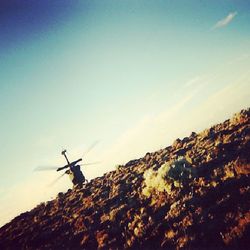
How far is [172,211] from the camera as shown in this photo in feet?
46.5

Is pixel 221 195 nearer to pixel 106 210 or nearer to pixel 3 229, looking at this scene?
pixel 106 210

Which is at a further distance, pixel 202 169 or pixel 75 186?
pixel 75 186

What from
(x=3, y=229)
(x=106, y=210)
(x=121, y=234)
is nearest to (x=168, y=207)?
(x=121, y=234)

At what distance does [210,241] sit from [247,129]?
46.6ft

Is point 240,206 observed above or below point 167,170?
below

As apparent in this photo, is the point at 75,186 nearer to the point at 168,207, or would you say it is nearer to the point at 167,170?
the point at 167,170

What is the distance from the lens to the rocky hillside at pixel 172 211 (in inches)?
440

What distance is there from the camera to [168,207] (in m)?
15.2

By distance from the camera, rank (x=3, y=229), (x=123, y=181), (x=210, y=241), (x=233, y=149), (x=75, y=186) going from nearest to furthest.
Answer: (x=210, y=241) < (x=233, y=149) < (x=123, y=181) < (x=3, y=229) < (x=75, y=186)

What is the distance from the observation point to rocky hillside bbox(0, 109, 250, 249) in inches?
440

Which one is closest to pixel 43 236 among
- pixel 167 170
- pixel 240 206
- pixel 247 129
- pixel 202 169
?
pixel 167 170

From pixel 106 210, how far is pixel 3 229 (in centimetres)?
1649

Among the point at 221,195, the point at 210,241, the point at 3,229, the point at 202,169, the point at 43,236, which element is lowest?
the point at 210,241

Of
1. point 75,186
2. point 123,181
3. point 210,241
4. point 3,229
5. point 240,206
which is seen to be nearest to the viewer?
point 210,241
